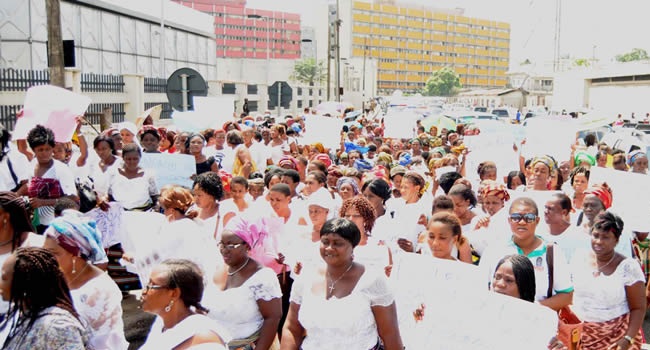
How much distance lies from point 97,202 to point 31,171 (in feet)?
2.19

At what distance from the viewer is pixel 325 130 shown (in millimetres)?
10875

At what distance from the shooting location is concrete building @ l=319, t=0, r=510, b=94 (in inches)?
4870

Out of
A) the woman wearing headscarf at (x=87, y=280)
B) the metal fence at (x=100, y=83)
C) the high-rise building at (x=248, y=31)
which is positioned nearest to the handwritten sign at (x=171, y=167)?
the woman wearing headscarf at (x=87, y=280)

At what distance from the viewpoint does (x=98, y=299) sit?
3.40 meters

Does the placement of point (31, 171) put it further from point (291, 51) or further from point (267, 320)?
point (291, 51)

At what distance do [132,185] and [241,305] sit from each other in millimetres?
3235

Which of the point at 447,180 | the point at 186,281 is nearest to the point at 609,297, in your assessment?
the point at 186,281

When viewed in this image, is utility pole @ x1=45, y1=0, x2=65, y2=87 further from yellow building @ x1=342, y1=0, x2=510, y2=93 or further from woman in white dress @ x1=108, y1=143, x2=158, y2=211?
yellow building @ x1=342, y1=0, x2=510, y2=93

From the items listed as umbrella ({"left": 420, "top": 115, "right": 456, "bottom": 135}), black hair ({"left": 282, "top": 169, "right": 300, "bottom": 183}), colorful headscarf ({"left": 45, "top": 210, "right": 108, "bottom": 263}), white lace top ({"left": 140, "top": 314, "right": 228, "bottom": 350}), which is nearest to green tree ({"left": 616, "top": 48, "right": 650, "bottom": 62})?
umbrella ({"left": 420, "top": 115, "right": 456, "bottom": 135})

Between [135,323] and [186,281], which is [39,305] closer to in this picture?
[186,281]

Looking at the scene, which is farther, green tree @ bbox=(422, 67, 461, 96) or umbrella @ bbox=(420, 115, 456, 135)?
green tree @ bbox=(422, 67, 461, 96)

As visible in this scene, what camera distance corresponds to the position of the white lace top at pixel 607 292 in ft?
13.4

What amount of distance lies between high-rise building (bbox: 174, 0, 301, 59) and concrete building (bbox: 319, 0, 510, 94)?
5732 mm

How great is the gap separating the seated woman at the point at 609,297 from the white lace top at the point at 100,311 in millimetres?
2678
